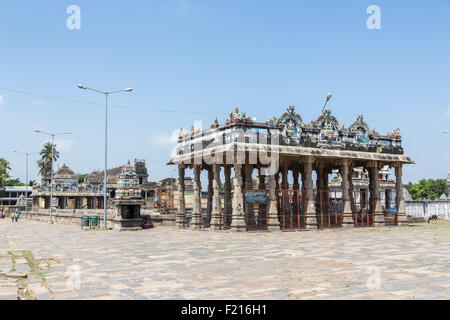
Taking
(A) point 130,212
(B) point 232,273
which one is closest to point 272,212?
(A) point 130,212

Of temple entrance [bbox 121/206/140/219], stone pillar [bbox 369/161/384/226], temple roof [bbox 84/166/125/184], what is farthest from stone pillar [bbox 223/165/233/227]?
temple roof [bbox 84/166/125/184]

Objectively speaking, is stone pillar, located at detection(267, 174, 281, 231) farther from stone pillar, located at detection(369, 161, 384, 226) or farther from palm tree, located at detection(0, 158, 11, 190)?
palm tree, located at detection(0, 158, 11, 190)

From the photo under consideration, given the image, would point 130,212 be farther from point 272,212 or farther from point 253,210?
point 272,212

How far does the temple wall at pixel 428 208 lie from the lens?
44.3 meters

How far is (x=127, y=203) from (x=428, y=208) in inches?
1330

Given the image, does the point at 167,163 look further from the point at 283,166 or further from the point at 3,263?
the point at 3,263

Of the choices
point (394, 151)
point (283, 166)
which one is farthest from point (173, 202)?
point (394, 151)

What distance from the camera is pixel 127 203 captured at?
31.0 m

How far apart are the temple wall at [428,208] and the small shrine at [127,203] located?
3097 cm

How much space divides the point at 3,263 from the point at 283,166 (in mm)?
25037

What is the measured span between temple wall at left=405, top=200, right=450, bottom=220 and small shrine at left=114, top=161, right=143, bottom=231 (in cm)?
3097

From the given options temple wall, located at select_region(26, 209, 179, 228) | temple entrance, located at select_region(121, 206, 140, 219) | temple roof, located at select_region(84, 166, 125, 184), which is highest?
temple roof, located at select_region(84, 166, 125, 184)

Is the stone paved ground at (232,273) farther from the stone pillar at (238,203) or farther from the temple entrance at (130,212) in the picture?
the temple entrance at (130,212)

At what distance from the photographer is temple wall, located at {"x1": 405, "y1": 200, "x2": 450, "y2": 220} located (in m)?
44.3
